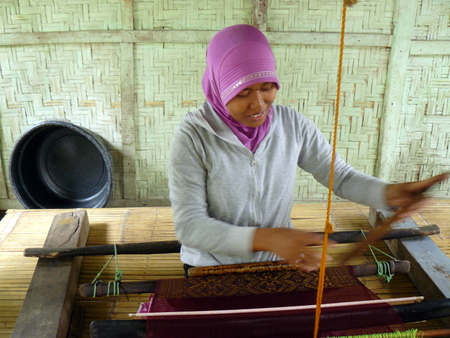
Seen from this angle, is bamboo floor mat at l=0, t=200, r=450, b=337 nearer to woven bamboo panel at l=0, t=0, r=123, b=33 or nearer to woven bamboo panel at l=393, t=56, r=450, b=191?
woven bamboo panel at l=393, t=56, r=450, b=191

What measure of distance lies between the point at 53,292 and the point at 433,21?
3.11 meters

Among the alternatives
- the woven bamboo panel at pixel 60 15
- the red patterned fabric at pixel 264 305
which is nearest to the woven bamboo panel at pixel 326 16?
the woven bamboo panel at pixel 60 15

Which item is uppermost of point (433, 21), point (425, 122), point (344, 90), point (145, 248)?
point (433, 21)

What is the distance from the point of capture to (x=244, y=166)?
50.9 inches

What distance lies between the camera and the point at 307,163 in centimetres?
148

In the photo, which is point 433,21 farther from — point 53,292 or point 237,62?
point 53,292

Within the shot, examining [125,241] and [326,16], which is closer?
[125,241]

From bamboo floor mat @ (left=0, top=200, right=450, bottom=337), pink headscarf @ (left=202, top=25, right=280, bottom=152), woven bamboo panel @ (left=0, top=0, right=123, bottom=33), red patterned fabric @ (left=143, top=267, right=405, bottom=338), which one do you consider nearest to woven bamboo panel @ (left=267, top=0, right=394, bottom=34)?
woven bamboo panel @ (left=0, top=0, right=123, bottom=33)

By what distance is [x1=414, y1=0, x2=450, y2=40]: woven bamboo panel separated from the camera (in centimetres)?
286

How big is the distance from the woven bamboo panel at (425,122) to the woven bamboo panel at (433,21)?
0.17 m

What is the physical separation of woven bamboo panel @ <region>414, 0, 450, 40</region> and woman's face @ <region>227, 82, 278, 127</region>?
7.67 feet

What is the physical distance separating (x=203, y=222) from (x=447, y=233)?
4.49 feet

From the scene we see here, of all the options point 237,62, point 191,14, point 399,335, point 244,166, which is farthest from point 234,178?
point 191,14

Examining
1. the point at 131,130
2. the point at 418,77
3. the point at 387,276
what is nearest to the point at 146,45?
the point at 131,130
